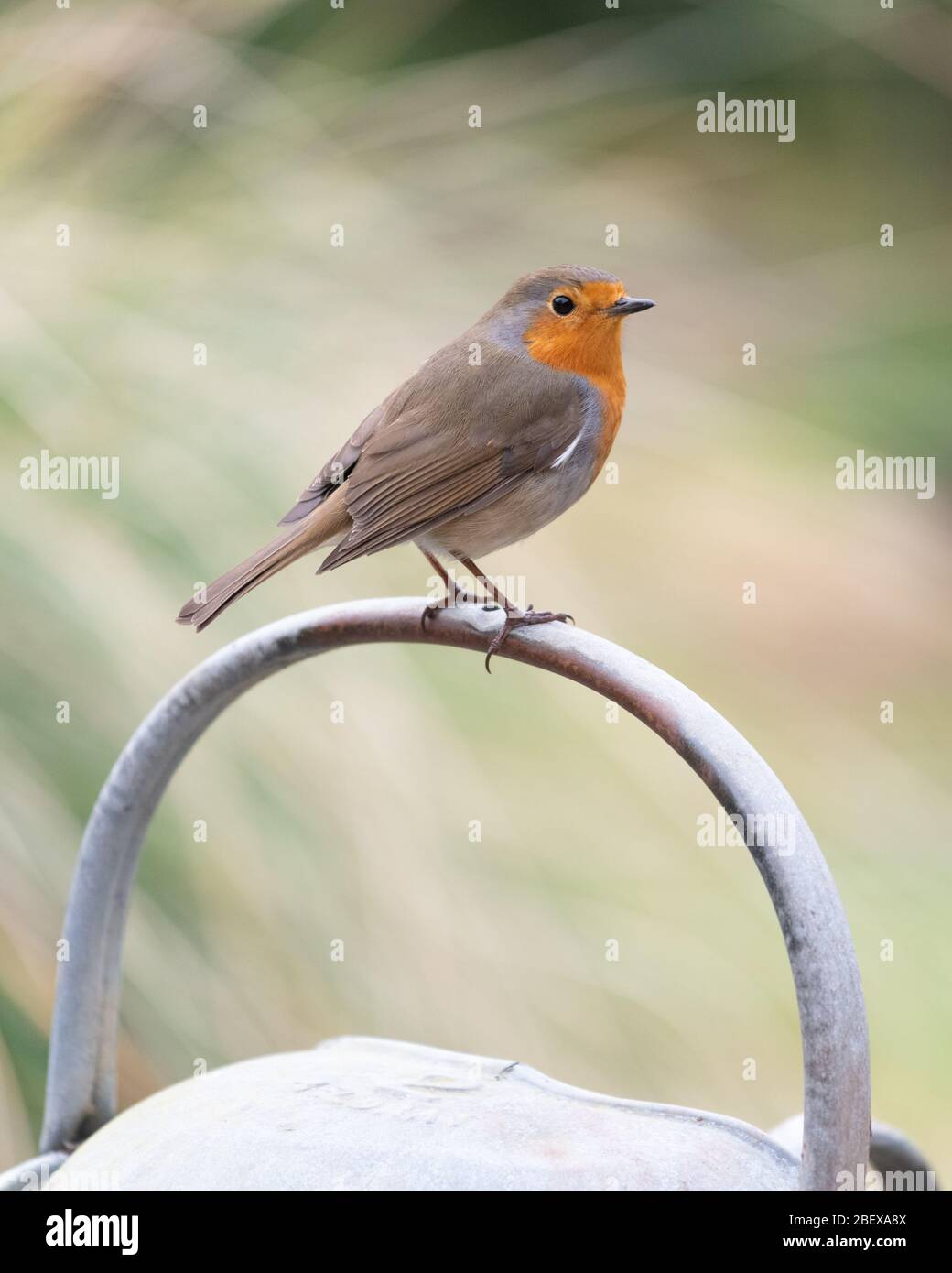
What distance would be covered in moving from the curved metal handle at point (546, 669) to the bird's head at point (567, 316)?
1.17 feet

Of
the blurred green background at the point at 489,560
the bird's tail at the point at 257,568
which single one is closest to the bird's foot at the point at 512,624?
the bird's tail at the point at 257,568

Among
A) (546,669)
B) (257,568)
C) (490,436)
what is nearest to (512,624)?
(546,669)

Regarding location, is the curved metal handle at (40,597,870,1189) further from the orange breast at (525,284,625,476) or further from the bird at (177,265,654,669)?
the orange breast at (525,284,625,476)

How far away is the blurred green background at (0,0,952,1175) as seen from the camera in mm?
1600

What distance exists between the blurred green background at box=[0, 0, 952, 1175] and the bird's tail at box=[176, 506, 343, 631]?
52 cm

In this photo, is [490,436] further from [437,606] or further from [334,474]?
[437,606]

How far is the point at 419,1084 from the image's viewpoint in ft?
2.83

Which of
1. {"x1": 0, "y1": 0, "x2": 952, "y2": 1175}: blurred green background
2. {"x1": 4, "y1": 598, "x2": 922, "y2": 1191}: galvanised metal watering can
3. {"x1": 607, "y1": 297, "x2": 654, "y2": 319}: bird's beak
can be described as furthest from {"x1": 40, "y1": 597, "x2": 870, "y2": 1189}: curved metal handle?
{"x1": 0, "y1": 0, "x2": 952, "y2": 1175}: blurred green background

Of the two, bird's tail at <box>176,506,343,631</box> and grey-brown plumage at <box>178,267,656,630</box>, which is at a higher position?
grey-brown plumage at <box>178,267,656,630</box>

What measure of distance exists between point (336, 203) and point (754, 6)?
2.34 feet

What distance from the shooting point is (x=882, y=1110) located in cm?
178

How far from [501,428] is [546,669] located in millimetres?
374

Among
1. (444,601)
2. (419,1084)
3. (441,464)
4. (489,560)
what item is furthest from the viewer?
(489,560)

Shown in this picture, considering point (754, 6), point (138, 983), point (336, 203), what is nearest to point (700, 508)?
point (336, 203)
